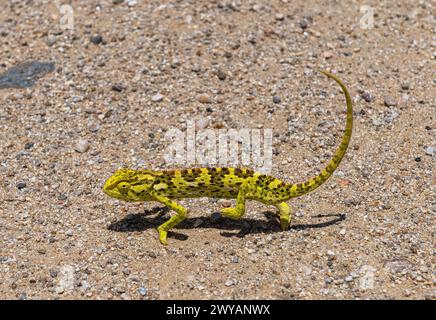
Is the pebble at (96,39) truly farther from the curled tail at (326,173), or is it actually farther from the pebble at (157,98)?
the curled tail at (326,173)

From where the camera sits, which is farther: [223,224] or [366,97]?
[366,97]

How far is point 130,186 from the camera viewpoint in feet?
26.1

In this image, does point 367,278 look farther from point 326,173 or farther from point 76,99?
point 76,99

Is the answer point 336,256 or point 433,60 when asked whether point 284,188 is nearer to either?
point 336,256

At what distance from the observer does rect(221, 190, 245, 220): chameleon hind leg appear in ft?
26.0

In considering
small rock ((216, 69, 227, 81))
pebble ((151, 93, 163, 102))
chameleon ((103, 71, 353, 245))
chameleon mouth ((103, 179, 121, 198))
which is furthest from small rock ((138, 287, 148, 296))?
small rock ((216, 69, 227, 81))

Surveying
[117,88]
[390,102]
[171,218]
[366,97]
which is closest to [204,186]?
[171,218]

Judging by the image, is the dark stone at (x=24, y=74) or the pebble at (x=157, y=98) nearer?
the pebble at (x=157, y=98)

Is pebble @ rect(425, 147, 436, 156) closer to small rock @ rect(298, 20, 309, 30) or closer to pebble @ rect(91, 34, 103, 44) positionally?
small rock @ rect(298, 20, 309, 30)

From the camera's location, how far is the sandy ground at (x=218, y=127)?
767 centimetres

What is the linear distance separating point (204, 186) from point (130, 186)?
947 mm

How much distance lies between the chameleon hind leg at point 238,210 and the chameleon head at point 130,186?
1.03m

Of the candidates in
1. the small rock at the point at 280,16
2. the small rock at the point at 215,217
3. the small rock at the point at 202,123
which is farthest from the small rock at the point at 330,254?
the small rock at the point at 280,16

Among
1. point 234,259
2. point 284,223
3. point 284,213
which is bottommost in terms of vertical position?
point 234,259
